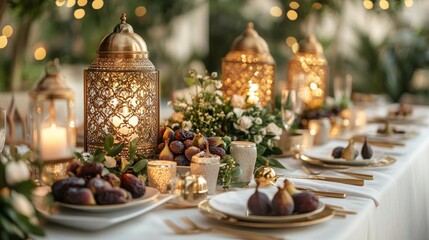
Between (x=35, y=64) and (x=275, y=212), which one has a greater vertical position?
(x=35, y=64)

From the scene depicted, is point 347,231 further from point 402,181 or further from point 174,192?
point 402,181

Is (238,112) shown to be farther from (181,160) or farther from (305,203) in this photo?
(305,203)

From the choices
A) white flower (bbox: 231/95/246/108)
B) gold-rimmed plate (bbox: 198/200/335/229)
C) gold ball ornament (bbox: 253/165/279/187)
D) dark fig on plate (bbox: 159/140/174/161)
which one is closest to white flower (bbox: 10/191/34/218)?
gold-rimmed plate (bbox: 198/200/335/229)

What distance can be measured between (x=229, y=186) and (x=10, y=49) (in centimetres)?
532

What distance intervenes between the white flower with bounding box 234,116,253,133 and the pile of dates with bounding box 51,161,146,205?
698mm

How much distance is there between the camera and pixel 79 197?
148cm

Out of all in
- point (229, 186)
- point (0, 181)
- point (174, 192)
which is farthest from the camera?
point (229, 186)

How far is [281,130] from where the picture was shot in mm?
2357

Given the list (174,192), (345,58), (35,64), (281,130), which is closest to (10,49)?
(35,64)

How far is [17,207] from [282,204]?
0.58m

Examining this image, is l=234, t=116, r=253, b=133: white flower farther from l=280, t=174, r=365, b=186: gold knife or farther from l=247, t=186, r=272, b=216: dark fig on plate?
l=247, t=186, r=272, b=216: dark fig on plate

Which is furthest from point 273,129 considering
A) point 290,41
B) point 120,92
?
point 290,41

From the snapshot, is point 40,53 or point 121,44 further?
point 40,53

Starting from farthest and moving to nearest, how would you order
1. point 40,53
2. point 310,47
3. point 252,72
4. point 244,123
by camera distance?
point 40,53
point 310,47
point 252,72
point 244,123
